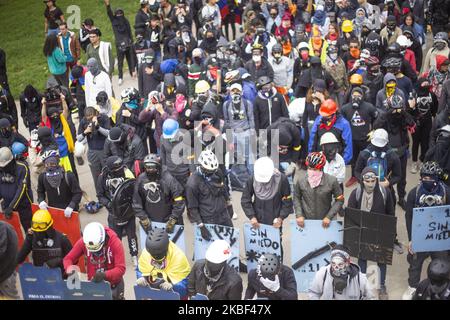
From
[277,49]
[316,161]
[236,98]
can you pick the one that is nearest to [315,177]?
[316,161]

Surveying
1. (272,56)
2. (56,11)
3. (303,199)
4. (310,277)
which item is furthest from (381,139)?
(56,11)

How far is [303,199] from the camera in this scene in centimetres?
933

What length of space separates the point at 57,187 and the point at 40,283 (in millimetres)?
2445

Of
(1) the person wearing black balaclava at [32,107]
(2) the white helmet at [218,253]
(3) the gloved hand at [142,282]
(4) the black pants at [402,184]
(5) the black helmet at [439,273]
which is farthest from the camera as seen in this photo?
(1) the person wearing black balaclava at [32,107]

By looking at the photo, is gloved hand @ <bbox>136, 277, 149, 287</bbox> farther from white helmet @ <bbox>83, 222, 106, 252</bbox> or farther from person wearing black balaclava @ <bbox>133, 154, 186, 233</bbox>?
person wearing black balaclava @ <bbox>133, 154, 186, 233</bbox>

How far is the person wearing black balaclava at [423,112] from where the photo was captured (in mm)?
12102

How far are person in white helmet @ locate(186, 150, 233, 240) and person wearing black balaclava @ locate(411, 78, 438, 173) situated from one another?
423 cm

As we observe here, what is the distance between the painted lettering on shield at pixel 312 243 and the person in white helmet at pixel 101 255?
2170mm

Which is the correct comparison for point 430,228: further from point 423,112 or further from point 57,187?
point 57,187

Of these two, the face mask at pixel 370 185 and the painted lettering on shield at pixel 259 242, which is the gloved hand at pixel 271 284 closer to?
the painted lettering on shield at pixel 259 242

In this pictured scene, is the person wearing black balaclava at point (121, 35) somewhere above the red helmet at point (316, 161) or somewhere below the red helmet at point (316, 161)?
above

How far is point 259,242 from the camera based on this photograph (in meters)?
9.05

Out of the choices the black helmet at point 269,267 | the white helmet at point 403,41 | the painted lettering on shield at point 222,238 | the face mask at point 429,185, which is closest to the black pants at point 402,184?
the face mask at point 429,185

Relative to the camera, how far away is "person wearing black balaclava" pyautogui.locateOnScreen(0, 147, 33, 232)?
33.8ft
